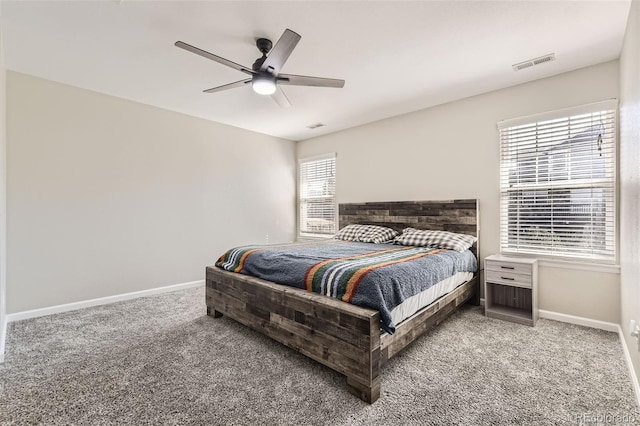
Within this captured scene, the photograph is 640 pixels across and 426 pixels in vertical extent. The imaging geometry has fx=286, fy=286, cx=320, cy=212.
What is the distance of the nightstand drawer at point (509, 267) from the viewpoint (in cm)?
277

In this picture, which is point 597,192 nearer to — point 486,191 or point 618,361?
point 486,191

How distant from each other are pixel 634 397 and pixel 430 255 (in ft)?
4.79

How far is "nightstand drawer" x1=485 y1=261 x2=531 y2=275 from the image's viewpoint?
2767mm

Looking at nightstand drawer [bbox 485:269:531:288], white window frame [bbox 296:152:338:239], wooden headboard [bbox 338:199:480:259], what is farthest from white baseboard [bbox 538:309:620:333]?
white window frame [bbox 296:152:338:239]

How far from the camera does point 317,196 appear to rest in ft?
17.5

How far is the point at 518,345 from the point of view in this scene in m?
2.33

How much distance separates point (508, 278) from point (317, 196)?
328cm

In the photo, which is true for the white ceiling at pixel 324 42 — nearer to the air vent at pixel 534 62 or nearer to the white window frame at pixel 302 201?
the air vent at pixel 534 62

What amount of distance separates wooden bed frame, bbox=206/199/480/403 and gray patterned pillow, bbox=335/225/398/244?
87 centimetres

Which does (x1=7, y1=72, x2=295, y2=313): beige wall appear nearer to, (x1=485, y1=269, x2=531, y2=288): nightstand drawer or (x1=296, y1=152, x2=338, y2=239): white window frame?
(x1=296, y1=152, x2=338, y2=239): white window frame

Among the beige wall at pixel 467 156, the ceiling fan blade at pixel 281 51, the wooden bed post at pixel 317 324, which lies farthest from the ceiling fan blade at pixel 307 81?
the beige wall at pixel 467 156

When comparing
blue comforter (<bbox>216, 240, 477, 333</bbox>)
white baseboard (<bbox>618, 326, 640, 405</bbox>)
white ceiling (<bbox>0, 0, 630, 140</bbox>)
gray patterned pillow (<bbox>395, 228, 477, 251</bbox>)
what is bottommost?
white baseboard (<bbox>618, 326, 640, 405</bbox>)

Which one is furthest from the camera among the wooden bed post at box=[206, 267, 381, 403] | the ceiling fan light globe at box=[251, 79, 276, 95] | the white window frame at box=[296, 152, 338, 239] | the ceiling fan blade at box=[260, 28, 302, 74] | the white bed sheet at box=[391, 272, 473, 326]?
the white window frame at box=[296, 152, 338, 239]

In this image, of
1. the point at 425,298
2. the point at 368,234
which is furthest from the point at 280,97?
the point at 425,298
